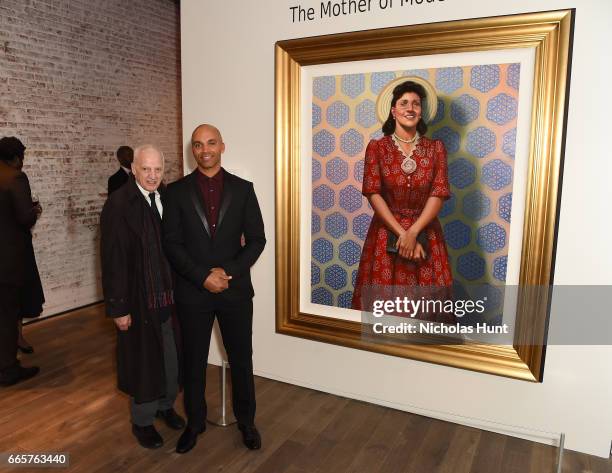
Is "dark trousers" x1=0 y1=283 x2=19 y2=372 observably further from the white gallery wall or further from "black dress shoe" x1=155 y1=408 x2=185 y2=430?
the white gallery wall

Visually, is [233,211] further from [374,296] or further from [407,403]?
[407,403]

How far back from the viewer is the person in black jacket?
2.69m

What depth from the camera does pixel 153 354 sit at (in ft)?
9.27

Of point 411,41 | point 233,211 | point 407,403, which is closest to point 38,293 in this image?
point 233,211

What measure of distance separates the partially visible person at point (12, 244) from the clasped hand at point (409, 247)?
8.65ft

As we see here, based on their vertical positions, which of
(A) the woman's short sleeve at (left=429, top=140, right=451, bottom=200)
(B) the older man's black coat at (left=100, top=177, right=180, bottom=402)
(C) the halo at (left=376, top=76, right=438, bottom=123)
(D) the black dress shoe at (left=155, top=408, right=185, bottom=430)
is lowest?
(D) the black dress shoe at (left=155, top=408, right=185, bottom=430)

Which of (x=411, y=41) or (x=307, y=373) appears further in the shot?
(x=307, y=373)

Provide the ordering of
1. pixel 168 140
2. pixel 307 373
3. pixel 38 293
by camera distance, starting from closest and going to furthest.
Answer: pixel 307 373, pixel 38 293, pixel 168 140

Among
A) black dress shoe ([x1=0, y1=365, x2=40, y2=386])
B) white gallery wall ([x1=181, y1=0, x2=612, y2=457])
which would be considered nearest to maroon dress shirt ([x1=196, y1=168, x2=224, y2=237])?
white gallery wall ([x1=181, y1=0, x2=612, y2=457])

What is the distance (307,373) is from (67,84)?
12.8 ft

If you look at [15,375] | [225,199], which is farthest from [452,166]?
[15,375]

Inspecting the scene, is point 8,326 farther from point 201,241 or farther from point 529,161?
point 529,161

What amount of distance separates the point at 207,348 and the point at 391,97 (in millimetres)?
1819

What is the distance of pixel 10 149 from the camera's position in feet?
12.1
